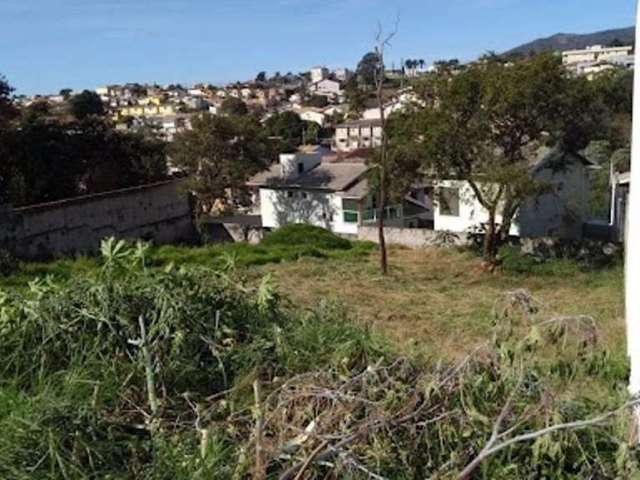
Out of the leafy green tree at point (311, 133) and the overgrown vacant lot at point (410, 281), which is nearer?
the overgrown vacant lot at point (410, 281)

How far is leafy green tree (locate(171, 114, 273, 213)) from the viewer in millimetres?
24844

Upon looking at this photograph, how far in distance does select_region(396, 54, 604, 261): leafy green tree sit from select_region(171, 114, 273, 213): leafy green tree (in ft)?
32.4

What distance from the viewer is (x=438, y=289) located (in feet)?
49.7

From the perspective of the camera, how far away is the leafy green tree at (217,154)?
24844 mm

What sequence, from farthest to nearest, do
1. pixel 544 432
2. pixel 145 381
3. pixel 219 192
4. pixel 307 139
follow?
pixel 307 139 → pixel 219 192 → pixel 145 381 → pixel 544 432

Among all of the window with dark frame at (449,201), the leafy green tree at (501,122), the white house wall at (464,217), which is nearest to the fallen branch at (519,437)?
the leafy green tree at (501,122)

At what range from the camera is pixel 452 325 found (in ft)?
34.7

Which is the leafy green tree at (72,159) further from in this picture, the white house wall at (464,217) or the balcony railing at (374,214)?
the white house wall at (464,217)

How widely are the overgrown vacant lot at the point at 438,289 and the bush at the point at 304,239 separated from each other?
1.77 m

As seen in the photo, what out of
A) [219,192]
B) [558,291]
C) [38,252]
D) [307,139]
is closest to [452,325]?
[558,291]

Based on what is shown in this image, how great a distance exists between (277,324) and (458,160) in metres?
13.3

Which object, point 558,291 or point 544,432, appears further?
point 558,291

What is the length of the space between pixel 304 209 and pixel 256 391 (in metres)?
23.5

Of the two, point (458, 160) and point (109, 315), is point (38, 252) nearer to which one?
point (458, 160)
